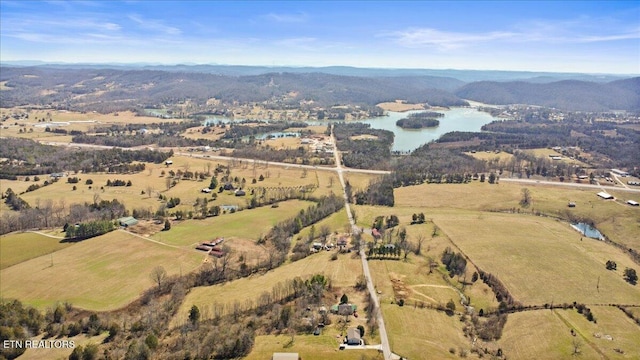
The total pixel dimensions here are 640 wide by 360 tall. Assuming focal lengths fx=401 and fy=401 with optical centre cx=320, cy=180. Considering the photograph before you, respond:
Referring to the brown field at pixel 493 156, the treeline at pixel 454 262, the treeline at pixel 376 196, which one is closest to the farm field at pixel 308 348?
the treeline at pixel 454 262

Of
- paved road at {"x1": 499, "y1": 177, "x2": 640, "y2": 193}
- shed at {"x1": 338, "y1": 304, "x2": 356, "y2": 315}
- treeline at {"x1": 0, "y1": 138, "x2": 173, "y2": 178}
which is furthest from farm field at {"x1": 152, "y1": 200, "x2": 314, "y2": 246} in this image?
paved road at {"x1": 499, "y1": 177, "x2": 640, "y2": 193}

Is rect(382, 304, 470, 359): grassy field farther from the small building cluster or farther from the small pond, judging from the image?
the small pond

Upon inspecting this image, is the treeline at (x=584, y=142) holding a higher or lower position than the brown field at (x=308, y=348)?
higher

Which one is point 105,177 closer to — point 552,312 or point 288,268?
point 288,268

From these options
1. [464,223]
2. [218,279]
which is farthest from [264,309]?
[464,223]

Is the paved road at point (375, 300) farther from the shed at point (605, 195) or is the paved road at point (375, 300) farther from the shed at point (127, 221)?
the shed at point (605, 195)

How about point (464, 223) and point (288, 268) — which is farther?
point (464, 223)
